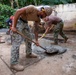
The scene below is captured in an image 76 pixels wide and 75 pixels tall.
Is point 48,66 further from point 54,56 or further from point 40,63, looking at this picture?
point 54,56

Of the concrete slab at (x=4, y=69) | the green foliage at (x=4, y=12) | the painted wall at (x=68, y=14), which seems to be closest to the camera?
the concrete slab at (x=4, y=69)

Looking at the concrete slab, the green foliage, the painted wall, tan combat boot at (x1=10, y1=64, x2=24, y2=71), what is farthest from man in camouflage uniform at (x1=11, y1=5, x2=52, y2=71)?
the green foliage

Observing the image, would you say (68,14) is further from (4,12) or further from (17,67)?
(4,12)

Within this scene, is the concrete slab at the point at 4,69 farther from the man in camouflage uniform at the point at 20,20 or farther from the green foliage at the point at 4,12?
the green foliage at the point at 4,12

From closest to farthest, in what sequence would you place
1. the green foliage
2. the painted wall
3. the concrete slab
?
the concrete slab
the painted wall
the green foliage

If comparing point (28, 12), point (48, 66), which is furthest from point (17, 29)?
point (48, 66)

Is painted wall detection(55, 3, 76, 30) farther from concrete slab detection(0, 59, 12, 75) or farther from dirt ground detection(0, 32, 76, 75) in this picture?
concrete slab detection(0, 59, 12, 75)

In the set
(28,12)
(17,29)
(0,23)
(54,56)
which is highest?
(28,12)

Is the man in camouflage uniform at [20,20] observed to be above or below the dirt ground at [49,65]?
above

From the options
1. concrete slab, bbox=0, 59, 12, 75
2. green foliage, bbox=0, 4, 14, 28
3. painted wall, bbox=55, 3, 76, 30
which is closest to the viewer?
concrete slab, bbox=0, 59, 12, 75

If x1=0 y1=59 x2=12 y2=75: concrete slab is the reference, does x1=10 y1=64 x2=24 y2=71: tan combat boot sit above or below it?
above

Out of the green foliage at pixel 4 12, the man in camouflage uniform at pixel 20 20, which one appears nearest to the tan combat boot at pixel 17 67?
the man in camouflage uniform at pixel 20 20

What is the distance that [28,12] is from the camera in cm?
343

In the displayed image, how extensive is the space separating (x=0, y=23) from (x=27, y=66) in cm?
775
